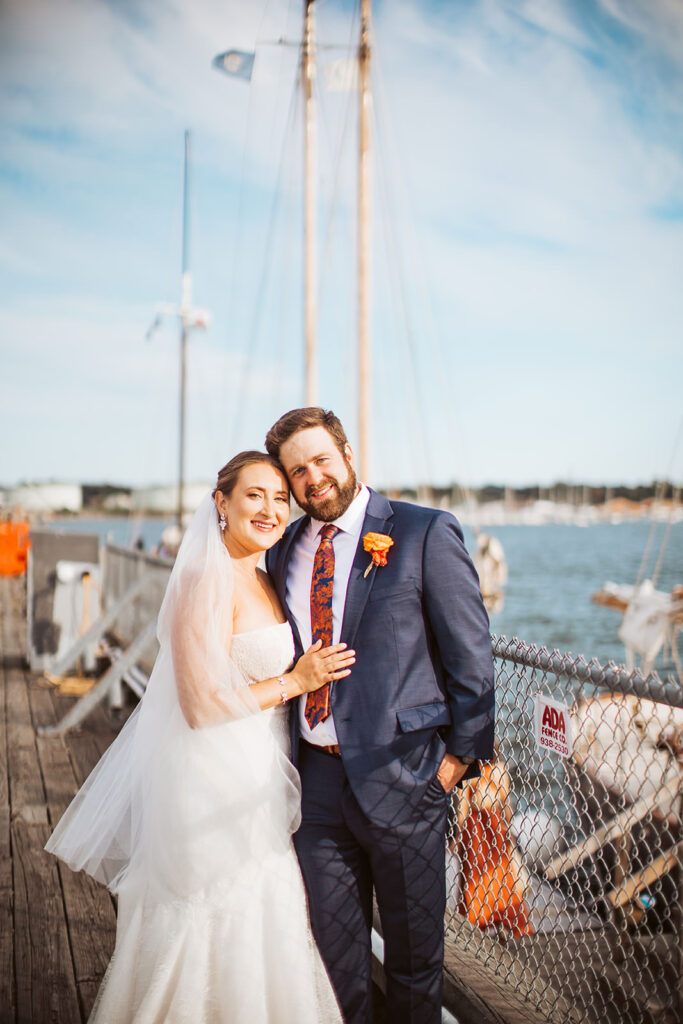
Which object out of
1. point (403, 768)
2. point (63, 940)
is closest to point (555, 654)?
point (403, 768)

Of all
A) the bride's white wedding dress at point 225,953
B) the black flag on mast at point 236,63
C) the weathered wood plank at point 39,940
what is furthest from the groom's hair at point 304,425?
the black flag on mast at point 236,63

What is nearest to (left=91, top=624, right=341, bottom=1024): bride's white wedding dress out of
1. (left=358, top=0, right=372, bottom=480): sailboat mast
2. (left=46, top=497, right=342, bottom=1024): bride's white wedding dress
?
(left=46, top=497, right=342, bottom=1024): bride's white wedding dress

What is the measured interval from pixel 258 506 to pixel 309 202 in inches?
553

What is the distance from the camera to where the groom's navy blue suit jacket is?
2.33m

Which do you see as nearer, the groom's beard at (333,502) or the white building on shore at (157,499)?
the groom's beard at (333,502)

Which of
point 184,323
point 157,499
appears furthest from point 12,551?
point 157,499

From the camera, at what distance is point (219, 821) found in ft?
8.07

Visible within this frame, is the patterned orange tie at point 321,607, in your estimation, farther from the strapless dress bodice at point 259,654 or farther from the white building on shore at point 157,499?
the white building on shore at point 157,499

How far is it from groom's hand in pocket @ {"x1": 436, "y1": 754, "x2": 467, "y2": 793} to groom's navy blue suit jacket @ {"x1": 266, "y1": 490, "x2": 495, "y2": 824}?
1.3 inches

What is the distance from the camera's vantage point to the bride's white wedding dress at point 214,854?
237cm

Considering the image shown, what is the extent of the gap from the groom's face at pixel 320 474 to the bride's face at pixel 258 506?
0.09 metres

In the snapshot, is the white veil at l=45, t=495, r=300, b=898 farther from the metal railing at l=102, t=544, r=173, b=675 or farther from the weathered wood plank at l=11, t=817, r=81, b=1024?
the metal railing at l=102, t=544, r=173, b=675

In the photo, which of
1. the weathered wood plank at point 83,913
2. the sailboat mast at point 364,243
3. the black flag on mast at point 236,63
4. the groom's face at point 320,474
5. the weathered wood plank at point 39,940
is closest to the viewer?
the groom's face at point 320,474

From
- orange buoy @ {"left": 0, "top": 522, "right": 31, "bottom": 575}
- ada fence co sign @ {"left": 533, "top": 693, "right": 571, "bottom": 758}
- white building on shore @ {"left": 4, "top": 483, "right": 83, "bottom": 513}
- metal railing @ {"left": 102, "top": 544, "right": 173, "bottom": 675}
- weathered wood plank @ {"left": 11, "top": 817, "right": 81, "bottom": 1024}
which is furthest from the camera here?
white building on shore @ {"left": 4, "top": 483, "right": 83, "bottom": 513}
